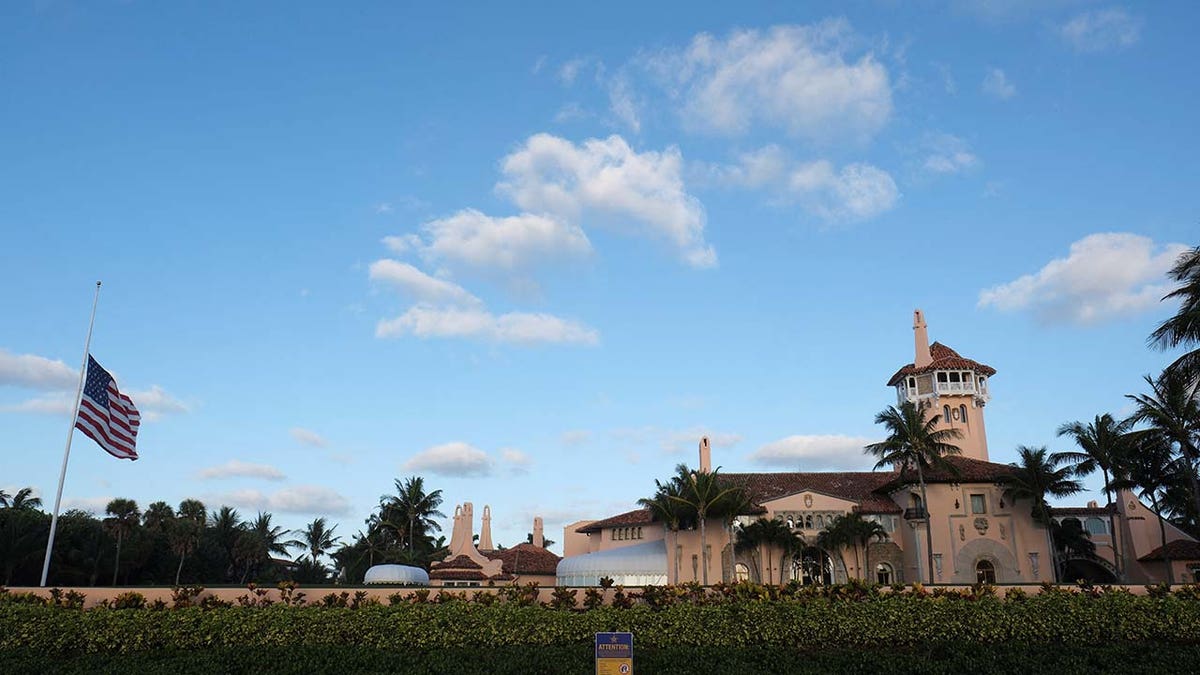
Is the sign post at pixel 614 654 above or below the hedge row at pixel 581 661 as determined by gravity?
above

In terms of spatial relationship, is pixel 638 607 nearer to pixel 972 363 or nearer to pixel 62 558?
pixel 972 363

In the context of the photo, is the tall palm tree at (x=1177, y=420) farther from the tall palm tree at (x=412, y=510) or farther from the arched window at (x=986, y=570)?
the tall palm tree at (x=412, y=510)

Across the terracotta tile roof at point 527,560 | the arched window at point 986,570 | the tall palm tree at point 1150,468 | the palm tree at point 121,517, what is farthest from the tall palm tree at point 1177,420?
the palm tree at point 121,517

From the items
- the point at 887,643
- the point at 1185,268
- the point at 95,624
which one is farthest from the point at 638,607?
the point at 1185,268

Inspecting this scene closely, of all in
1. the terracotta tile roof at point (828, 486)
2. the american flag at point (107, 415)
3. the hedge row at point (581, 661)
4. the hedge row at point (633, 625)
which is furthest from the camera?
the terracotta tile roof at point (828, 486)

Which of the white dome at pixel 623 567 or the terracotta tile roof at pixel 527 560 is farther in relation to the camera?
the terracotta tile roof at pixel 527 560

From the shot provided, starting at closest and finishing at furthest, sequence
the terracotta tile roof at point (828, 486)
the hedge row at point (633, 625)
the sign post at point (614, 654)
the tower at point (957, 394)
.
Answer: the sign post at point (614, 654), the hedge row at point (633, 625), the terracotta tile roof at point (828, 486), the tower at point (957, 394)

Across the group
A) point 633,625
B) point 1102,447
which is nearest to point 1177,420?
point 1102,447

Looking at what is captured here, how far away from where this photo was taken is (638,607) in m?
A: 22.2

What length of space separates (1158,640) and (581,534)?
1841 inches

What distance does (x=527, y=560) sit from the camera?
63.8 m

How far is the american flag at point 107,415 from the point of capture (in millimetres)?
24681

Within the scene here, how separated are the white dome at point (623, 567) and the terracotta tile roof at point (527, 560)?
336 inches

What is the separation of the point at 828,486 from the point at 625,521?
14.0 meters
